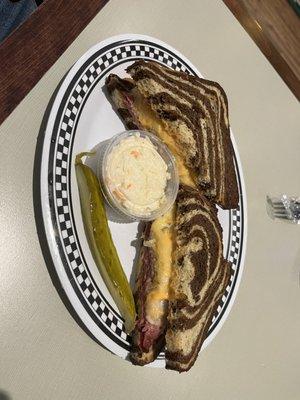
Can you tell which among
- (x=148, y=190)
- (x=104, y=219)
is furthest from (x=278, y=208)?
(x=104, y=219)

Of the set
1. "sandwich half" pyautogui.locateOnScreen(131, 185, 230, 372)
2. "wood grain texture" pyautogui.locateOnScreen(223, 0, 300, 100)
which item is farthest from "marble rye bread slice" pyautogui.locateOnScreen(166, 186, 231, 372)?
"wood grain texture" pyautogui.locateOnScreen(223, 0, 300, 100)

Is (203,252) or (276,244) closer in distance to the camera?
(203,252)

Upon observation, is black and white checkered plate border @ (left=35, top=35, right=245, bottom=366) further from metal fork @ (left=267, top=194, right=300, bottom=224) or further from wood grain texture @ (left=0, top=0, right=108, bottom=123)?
metal fork @ (left=267, top=194, right=300, bottom=224)

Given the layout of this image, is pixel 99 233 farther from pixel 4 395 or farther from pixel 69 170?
pixel 4 395

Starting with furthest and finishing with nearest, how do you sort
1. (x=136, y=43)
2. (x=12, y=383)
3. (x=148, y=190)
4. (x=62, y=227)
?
(x=136, y=43), (x=148, y=190), (x=62, y=227), (x=12, y=383)

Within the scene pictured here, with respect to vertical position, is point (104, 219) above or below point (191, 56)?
below

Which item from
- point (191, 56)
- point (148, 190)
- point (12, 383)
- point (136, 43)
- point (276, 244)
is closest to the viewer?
point (12, 383)

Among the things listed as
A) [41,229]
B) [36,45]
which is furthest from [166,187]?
[36,45]

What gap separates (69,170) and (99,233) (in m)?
0.18

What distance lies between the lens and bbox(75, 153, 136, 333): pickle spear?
4.51 feet

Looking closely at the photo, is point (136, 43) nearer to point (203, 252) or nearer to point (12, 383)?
point (203, 252)

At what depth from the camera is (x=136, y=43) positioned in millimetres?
1678

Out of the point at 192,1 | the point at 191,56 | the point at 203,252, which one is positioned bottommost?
the point at 203,252

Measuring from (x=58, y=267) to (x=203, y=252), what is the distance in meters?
0.48
